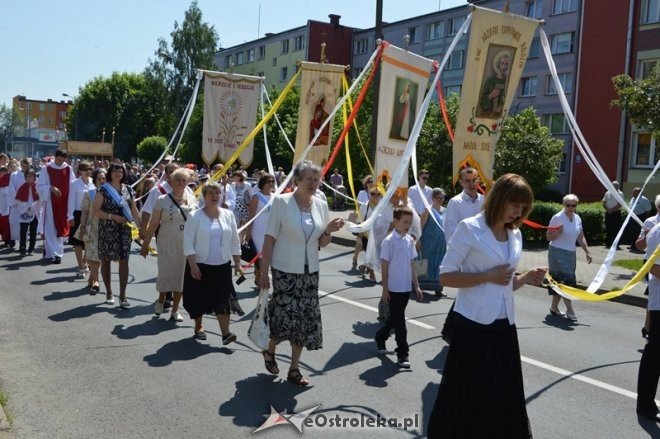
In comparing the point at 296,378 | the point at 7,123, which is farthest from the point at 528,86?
the point at 7,123

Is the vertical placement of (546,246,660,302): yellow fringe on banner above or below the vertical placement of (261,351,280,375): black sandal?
above

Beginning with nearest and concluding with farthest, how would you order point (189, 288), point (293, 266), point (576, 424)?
point (576, 424)
point (293, 266)
point (189, 288)

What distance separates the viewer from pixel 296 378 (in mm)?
5801

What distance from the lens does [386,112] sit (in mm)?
9523

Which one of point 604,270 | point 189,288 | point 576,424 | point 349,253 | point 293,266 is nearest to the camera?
point 576,424

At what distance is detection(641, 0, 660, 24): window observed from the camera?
32.0m

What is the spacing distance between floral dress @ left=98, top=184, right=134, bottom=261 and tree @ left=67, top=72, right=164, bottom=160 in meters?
67.4

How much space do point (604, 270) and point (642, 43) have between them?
30941mm

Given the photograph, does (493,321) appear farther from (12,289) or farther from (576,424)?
(12,289)

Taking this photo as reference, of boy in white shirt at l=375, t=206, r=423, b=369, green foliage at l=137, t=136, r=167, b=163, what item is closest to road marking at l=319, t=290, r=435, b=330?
boy in white shirt at l=375, t=206, r=423, b=369

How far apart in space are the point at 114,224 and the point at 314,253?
404cm

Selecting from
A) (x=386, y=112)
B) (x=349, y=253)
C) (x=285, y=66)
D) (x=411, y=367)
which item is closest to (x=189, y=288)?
(x=411, y=367)

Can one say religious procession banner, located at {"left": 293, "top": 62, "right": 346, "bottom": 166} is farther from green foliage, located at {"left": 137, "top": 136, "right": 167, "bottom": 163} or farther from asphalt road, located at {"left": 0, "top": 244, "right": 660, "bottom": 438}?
green foliage, located at {"left": 137, "top": 136, "right": 167, "bottom": 163}

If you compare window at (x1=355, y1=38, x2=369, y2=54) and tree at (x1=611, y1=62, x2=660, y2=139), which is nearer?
tree at (x1=611, y1=62, x2=660, y2=139)
